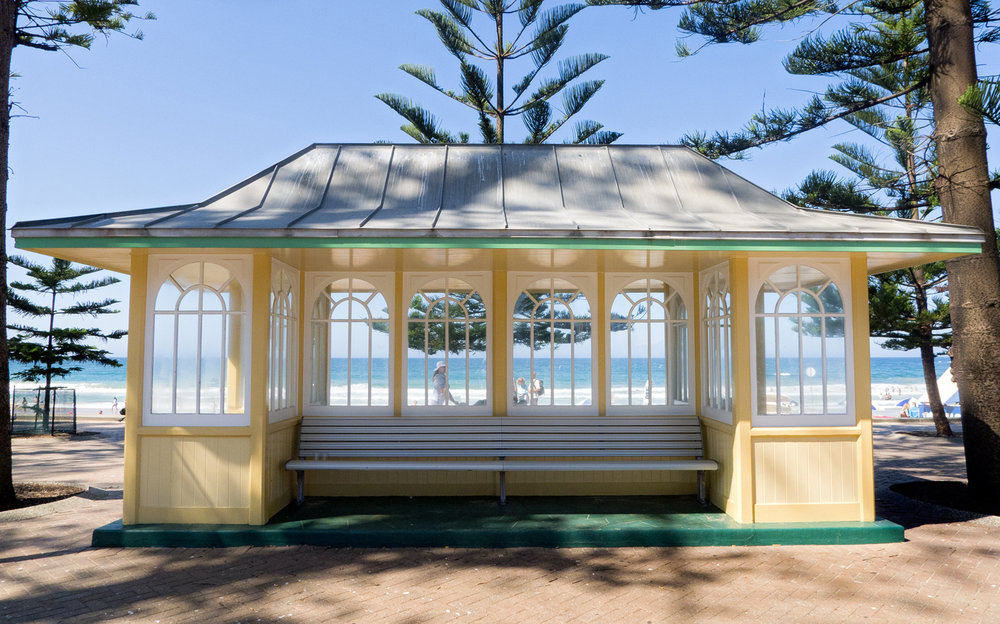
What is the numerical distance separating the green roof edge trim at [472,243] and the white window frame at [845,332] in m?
0.42

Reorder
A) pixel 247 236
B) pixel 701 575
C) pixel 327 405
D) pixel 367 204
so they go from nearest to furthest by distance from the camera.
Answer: pixel 701 575 < pixel 247 236 < pixel 367 204 < pixel 327 405

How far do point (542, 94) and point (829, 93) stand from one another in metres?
6.83

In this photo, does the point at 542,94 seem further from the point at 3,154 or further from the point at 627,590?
the point at 627,590

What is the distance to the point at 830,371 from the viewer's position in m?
5.21

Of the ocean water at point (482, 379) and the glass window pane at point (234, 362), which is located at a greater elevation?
the glass window pane at point (234, 362)

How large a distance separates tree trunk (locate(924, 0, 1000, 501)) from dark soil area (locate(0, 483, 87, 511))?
29.4 ft

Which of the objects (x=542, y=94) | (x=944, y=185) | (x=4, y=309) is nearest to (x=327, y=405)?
(x=4, y=309)

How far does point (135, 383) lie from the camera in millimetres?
4984

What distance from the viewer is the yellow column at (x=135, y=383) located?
4.98 metres

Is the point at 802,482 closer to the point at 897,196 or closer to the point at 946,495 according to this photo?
the point at 946,495

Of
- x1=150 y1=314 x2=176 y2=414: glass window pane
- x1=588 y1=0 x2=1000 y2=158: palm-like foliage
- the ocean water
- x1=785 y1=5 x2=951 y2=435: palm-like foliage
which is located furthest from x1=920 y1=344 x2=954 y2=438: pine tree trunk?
the ocean water

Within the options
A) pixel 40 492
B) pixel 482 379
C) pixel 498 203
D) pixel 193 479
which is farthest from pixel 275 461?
pixel 482 379

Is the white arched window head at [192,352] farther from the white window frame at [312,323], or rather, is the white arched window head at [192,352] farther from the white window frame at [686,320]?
the white window frame at [686,320]

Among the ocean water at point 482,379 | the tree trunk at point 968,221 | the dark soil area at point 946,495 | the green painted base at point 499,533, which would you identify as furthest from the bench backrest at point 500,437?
the ocean water at point 482,379
